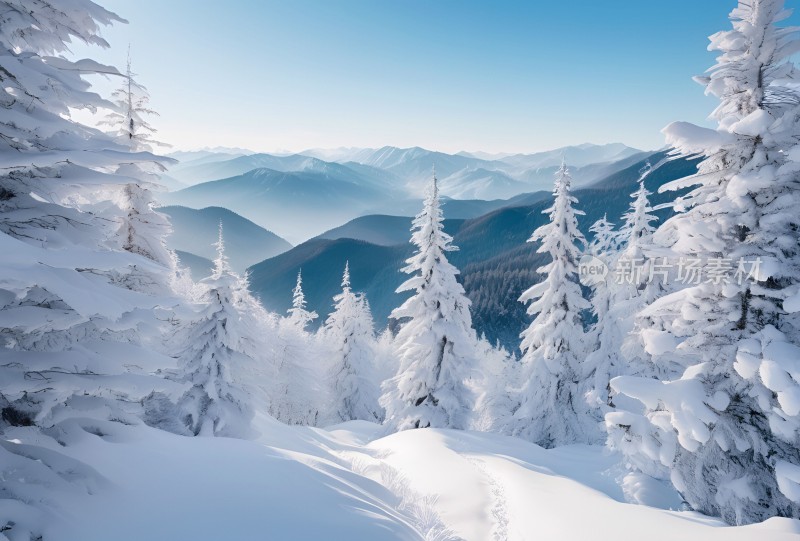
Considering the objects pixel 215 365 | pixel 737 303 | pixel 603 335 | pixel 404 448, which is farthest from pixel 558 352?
pixel 215 365

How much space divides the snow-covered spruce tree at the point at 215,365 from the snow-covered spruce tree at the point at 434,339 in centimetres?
748

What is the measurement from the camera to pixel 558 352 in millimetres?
21125

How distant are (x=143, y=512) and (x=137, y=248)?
13.9 metres

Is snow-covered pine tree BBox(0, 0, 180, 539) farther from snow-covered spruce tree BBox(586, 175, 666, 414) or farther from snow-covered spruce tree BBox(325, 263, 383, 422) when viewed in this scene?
snow-covered spruce tree BBox(325, 263, 383, 422)

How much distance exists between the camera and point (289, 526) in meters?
4.86

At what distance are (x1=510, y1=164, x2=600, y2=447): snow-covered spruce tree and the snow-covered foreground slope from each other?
397 inches

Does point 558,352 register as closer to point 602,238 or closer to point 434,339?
point 602,238

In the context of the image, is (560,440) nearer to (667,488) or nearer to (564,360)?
(564,360)

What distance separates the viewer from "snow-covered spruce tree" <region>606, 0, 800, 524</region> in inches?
248

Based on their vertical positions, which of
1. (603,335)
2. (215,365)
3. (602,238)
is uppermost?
(602,238)

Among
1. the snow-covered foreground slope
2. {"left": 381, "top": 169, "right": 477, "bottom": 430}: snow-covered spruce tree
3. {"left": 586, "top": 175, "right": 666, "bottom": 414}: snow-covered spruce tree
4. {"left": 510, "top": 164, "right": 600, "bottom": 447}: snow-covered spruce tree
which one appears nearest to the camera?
the snow-covered foreground slope

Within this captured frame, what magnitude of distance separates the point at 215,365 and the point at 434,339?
32.6 ft

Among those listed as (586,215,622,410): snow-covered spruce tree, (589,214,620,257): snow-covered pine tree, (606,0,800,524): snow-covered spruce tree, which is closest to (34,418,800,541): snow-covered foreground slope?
(606,0,800,524): snow-covered spruce tree

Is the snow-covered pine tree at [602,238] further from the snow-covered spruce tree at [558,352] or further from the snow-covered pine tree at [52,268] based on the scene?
the snow-covered pine tree at [52,268]
